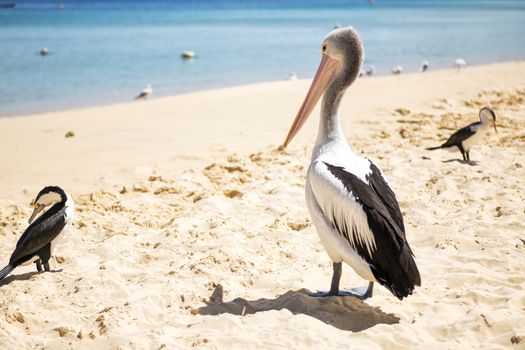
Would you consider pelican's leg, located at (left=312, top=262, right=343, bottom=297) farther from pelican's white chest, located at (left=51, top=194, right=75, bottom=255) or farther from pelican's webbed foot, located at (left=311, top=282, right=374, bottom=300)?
pelican's white chest, located at (left=51, top=194, right=75, bottom=255)

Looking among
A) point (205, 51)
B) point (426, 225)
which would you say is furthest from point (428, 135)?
point (205, 51)

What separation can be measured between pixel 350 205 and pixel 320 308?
27.0 inches

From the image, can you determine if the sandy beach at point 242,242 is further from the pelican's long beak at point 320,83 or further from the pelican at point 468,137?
the pelican's long beak at point 320,83

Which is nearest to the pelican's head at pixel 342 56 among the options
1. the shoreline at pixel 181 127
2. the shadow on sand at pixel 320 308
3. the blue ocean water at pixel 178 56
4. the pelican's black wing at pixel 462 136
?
the shadow on sand at pixel 320 308

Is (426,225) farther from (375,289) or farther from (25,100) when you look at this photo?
(25,100)

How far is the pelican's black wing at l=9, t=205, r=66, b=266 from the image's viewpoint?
3873 millimetres

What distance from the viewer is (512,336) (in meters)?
2.82

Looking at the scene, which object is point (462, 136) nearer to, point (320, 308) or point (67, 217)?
point (320, 308)

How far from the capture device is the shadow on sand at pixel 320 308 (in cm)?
321

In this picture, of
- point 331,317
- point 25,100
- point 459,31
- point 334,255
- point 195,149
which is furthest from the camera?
point 459,31

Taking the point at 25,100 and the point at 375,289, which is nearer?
the point at 375,289

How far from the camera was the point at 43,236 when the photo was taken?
397cm

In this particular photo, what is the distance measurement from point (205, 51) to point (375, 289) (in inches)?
838

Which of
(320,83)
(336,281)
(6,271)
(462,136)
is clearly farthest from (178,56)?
(336,281)
